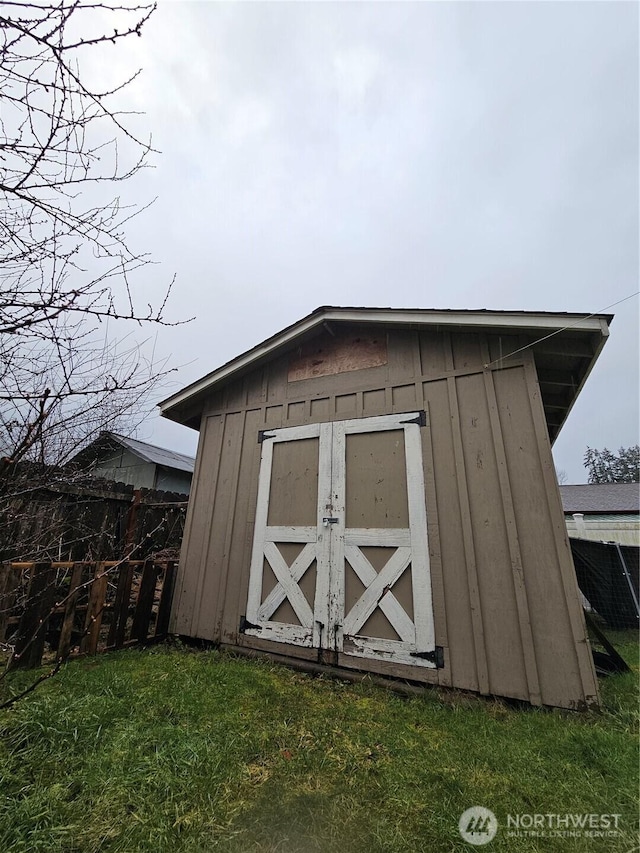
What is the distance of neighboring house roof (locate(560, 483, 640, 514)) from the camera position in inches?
507

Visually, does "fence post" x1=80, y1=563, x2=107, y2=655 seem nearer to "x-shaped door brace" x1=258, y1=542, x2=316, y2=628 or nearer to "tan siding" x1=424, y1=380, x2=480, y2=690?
"x-shaped door brace" x1=258, y1=542, x2=316, y2=628

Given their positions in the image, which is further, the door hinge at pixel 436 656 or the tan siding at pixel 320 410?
the tan siding at pixel 320 410

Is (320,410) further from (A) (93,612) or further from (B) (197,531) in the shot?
(A) (93,612)

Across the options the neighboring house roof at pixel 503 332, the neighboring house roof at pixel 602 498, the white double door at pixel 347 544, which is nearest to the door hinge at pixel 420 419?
the white double door at pixel 347 544

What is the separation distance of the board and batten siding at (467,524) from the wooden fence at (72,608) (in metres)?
0.43

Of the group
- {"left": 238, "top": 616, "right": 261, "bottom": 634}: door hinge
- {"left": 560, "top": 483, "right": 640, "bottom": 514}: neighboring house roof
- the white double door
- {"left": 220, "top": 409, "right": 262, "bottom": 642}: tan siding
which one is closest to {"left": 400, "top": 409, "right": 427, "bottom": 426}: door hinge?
the white double door

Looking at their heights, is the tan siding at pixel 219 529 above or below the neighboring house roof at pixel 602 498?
below

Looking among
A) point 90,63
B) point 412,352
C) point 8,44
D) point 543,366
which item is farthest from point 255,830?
point 543,366

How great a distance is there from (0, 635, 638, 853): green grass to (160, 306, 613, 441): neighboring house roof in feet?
9.34

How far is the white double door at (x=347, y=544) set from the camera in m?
3.06

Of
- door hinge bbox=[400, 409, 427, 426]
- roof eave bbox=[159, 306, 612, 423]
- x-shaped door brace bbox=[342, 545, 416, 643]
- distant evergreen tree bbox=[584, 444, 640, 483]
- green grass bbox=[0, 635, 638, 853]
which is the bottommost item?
green grass bbox=[0, 635, 638, 853]

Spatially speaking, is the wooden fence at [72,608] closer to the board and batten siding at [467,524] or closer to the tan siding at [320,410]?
the board and batten siding at [467,524]

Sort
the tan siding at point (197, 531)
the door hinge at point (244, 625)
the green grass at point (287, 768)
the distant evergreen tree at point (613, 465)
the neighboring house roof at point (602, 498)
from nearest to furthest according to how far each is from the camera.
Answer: the green grass at point (287, 768) → the door hinge at point (244, 625) → the tan siding at point (197, 531) → the neighboring house roof at point (602, 498) → the distant evergreen tree at point (613, 465)

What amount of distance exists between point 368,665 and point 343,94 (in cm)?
824
